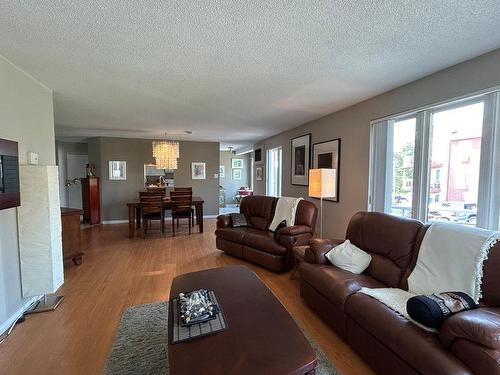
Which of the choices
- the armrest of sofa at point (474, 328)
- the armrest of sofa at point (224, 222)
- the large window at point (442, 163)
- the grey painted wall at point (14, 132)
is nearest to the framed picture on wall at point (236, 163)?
the armrest of sofa at point (224, 222)

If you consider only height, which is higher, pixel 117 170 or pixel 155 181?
pixel 117 170

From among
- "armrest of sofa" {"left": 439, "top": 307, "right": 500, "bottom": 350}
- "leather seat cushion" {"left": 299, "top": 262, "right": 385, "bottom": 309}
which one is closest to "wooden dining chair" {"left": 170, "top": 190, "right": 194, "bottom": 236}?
"leather seat cushion" {"left": 299, "top": 262, "right": 385, "bottom": 309}

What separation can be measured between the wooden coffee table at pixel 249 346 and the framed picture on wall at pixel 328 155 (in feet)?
9.27

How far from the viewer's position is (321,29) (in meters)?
1.70

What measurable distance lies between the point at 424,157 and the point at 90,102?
14.2ft

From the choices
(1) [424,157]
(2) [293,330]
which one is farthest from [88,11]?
(1) [424,157]

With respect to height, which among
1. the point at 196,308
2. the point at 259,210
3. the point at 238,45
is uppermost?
the point at 238,45

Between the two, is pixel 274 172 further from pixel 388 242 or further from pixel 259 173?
pixel 388 242

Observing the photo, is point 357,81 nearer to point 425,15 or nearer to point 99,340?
point 425,15

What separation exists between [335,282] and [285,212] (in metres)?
1.90

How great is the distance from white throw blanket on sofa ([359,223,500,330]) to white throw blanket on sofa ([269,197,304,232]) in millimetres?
1883

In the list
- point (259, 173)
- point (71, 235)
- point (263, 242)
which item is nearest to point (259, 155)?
point (259, 173)

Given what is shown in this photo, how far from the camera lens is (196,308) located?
61.6 inches

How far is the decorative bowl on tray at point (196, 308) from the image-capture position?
150 centimetres
